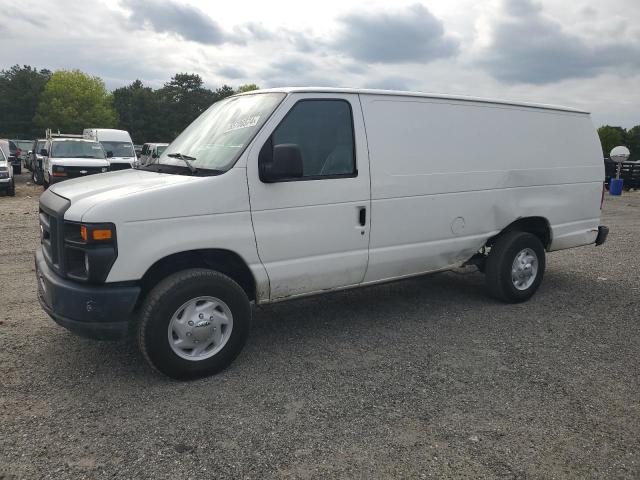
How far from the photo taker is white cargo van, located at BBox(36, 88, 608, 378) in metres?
3.46

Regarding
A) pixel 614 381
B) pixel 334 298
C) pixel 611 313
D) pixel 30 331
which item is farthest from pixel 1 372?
pixel 611 313

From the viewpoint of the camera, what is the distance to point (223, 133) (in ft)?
13.8

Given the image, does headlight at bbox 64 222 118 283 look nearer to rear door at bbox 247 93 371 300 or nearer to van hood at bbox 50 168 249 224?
van hood at bbox 50 168 249 224

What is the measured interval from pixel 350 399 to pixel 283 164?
1714 millimetres

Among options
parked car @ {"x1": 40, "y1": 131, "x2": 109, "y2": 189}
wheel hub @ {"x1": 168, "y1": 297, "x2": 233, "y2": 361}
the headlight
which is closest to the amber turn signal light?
the headlight

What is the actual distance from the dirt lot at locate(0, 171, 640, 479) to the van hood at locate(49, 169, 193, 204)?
1339 millimetres

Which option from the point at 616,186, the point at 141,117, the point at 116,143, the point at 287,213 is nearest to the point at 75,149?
the point at 116,143

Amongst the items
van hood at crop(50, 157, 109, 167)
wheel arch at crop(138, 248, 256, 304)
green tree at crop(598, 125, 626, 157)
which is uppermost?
green tree at crop(598, 125, 626, 157)

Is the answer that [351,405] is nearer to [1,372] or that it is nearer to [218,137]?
[218,137]

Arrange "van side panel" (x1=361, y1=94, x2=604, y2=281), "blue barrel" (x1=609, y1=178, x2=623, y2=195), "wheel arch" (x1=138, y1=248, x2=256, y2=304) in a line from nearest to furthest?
"wheel arch" (x1=138, y1=248, x2=256, y2=304) < "van side panel" (x1=361, y1=94, x2=604, y2=281) < "blue barrel" (x1=609, y1=178, x2=623, y2=195)

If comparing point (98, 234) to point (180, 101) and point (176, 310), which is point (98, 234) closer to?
point (176, 310)

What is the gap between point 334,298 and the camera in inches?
229

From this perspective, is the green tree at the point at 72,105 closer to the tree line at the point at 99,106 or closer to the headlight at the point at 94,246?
the tree line at the point at 99,106

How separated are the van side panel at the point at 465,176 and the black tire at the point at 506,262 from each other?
0.20 metres
